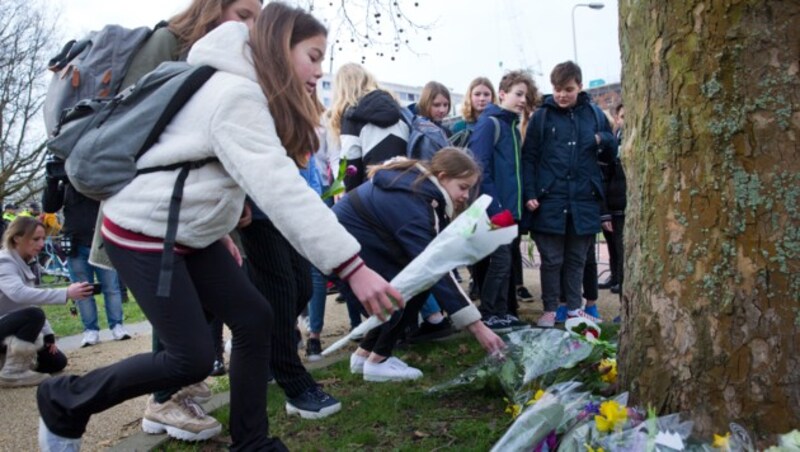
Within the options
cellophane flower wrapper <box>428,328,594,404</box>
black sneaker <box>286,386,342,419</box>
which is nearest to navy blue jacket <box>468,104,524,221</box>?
cellophane flower wrapper <box>428,328,594,404</box>

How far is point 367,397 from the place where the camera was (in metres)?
3.29

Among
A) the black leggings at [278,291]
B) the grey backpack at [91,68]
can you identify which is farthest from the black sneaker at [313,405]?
the grey backpack at [91,68]

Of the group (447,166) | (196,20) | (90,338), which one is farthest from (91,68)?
(90,338)

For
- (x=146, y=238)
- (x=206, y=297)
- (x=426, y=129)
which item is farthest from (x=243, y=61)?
(x=426, y=129)

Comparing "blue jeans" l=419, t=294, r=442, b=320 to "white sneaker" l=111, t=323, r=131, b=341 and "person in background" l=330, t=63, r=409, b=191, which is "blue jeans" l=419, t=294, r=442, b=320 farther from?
"white sneaker" l=111, t=323, r=131, b=341

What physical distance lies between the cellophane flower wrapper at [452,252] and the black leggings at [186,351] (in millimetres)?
478

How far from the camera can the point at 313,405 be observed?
3.01 meters

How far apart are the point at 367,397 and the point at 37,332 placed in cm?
234

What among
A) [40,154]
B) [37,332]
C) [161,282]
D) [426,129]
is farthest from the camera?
[40,154]

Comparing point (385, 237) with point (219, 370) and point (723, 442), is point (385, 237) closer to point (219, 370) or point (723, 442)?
point (219, 370)

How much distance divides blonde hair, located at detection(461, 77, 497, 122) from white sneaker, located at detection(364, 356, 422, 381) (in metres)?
2.70

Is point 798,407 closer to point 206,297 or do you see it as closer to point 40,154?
point 206,297

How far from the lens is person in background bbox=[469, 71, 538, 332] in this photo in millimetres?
4770

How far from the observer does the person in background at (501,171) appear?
477 cm
